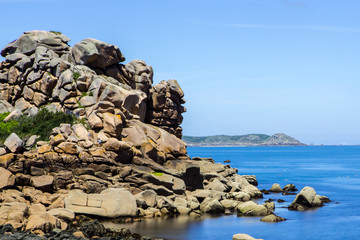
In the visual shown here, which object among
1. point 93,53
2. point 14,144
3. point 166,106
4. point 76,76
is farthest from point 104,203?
point 166,106

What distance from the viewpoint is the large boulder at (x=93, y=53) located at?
6756 centimetres

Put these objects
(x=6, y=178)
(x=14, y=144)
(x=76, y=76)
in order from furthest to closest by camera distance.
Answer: (x=76, y=76), (x=14, y=144), (x=6, y=178)

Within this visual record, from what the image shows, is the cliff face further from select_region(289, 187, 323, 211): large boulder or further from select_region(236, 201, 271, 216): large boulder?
select_region(289, 187, 323, 211): large boulder

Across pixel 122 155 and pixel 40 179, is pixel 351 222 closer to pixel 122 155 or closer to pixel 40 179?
pixel 122 155

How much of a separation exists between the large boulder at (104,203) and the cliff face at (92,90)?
7.72m

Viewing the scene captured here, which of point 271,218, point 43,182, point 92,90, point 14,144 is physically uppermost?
point 92,90

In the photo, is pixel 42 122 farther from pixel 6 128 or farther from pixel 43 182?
pixel 43 182

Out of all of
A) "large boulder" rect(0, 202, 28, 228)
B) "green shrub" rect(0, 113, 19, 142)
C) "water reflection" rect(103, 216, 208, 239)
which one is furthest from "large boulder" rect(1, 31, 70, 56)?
"water reflection" rect(103, 216, 208, 239)

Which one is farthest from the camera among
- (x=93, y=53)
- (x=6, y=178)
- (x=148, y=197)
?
(x=93, y=53)

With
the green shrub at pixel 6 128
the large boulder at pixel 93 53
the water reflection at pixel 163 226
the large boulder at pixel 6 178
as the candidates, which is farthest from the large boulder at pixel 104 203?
the large boulder at pixel 93 53

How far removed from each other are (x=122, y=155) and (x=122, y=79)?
20620mm

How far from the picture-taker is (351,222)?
5403cm

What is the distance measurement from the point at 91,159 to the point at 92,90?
1217 cm

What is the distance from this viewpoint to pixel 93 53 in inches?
2657
